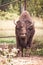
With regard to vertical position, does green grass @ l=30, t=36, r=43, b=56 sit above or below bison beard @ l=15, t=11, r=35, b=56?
below

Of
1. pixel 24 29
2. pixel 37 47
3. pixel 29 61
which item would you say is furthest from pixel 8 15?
pixel 29 61

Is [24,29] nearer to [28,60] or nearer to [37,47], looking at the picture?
[28,60]

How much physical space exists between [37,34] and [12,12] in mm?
1522

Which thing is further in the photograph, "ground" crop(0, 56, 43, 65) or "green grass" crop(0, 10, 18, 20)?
"green grass" crop(0, 10, 18, 20)

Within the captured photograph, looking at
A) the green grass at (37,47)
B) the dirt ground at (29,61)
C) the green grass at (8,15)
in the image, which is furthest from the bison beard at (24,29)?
the green grass at (8,15)

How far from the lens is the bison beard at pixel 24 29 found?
7.56 metres

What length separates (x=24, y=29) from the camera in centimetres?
756

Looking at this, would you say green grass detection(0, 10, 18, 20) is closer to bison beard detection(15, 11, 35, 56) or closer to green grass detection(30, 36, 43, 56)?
green grass detection(30, 36, 43, 56)

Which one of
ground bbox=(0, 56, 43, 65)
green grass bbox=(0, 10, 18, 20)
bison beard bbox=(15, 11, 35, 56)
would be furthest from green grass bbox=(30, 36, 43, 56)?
green grass bbox=(0, 10, 18, 20)

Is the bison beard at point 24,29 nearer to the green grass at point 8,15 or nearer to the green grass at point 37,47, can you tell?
the green grass at point 37,47

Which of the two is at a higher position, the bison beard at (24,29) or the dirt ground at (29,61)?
the bison beard at (24,29)

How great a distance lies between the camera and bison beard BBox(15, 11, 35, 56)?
7559mm

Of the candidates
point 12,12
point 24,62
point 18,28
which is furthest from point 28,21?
point 12,12

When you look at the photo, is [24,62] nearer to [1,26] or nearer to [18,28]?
[18,28]
